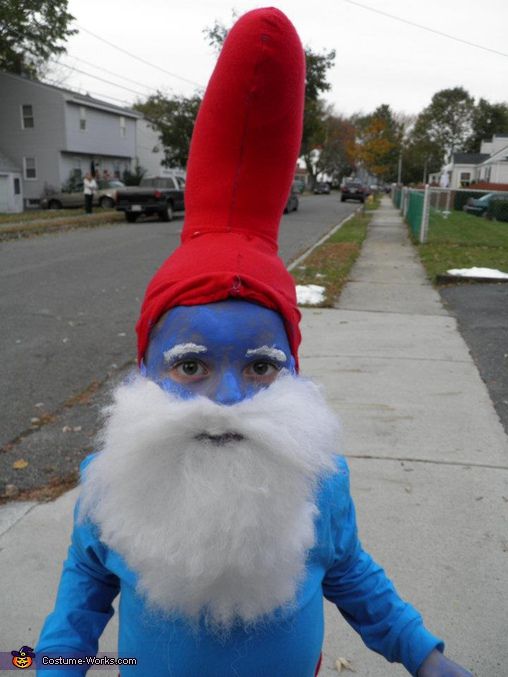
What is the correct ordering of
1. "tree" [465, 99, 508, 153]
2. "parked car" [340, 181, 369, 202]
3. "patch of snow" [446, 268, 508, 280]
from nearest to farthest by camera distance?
1. "patch of snow" [446, 268, 508, 280]
2. "parked car" [340, 181, 369, 202]
3. "tree" [465, 99, 508, 153]

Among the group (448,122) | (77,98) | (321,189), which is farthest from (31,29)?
(448,122)

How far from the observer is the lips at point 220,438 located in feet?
3.34

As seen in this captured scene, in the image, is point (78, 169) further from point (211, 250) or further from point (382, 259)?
point (211, 250)

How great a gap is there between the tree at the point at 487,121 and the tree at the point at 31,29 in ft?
194

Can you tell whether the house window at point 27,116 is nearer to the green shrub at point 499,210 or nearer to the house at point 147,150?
the house at point 147,150

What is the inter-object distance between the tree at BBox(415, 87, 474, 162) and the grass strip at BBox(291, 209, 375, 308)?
68122 millimetres

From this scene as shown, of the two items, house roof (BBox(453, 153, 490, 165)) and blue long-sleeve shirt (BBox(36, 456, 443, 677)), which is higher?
house roof (BBox(453, 153, 490, 165))

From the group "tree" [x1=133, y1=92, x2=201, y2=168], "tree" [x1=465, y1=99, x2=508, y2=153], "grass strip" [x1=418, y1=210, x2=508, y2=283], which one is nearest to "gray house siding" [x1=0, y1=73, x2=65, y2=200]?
"tree" [x1=133, y1=92, x2=201, y2=168]

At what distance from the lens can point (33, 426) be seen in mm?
3967

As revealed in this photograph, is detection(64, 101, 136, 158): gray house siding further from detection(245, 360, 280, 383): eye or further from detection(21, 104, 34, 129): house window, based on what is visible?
detection(245, 360, 280, 383): eye

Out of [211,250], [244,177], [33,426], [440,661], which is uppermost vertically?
[244,177]

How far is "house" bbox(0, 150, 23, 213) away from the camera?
26.4m

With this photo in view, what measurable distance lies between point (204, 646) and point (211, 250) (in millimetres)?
844

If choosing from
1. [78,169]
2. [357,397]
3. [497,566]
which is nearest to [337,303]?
[357,397]
